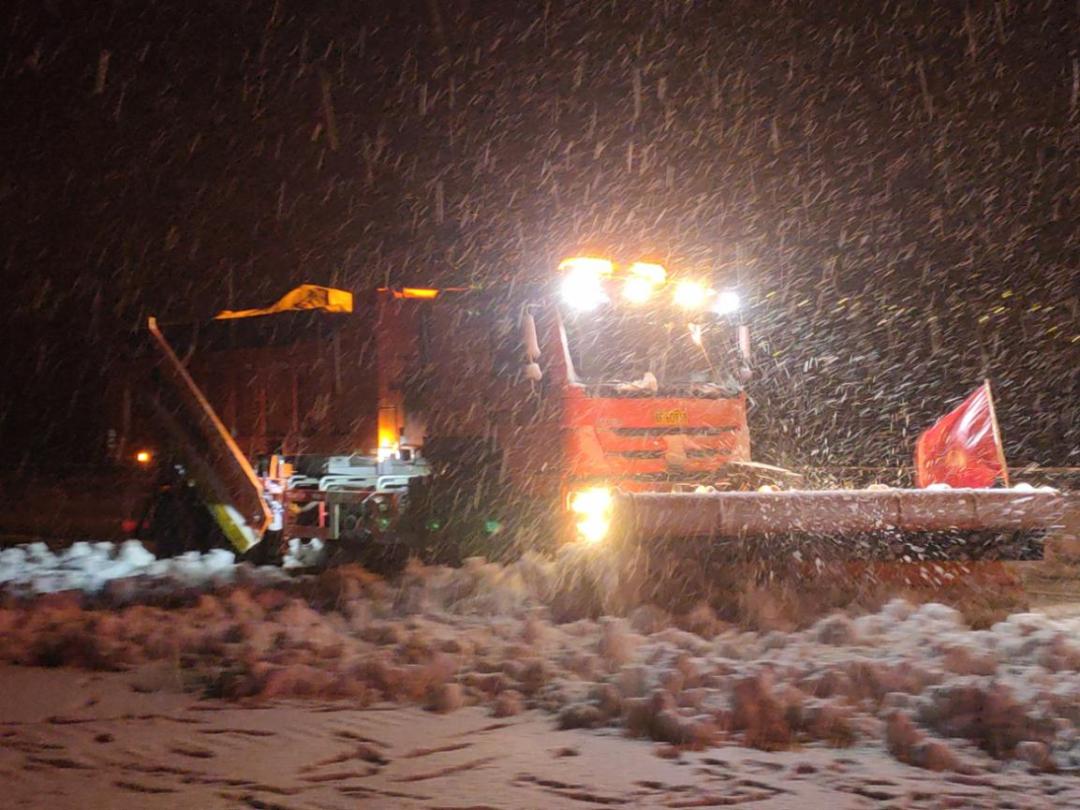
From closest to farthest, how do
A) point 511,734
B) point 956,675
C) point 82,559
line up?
1. point 511,734
2. point 956,675
3. point 82,559

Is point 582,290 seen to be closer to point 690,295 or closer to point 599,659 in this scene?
point 690,295

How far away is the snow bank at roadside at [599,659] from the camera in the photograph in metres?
5.37

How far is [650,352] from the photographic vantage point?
34.2 ft

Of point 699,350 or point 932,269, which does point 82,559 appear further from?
point 932,269

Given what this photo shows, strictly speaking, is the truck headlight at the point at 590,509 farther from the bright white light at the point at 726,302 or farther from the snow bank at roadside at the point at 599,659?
the bright white light at the point at 726,302

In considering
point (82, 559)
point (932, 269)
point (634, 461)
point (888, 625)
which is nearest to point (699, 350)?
point (634, 461)

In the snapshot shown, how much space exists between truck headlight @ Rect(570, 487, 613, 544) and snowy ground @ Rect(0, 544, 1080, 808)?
0.43 metres

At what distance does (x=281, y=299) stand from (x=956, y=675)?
30.0 ft

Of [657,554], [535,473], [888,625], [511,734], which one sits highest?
[535,473]

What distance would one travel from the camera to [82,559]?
41.9 ft

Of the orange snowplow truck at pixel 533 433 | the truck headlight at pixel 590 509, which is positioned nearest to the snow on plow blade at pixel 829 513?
the orange snowplow truck at pixel 533 433

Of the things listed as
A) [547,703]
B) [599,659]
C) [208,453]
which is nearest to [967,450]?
[599,659]

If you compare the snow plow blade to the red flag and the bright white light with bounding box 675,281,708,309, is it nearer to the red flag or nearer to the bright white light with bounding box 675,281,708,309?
the bright white light with bounding box 675,281,708,309

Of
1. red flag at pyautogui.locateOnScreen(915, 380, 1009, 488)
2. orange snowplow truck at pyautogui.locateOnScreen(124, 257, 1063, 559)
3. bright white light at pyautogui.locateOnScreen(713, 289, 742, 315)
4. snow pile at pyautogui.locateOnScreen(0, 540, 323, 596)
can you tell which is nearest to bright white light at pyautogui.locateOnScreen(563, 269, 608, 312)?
orange snowplow truck at pyautogui.locateOnScreen(124, 257, 1063, 559)
